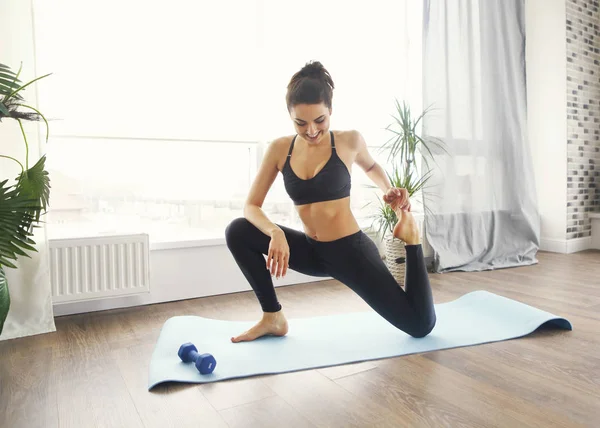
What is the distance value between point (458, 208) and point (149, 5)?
2.58 m

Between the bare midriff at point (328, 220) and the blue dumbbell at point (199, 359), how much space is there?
61cm

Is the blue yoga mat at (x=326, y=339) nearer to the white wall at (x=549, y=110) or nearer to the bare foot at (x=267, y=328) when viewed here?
the bare foot at (x=267, y=328)

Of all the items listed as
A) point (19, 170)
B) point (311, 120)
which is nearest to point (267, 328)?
point (311, 120)

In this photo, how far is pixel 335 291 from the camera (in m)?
2.95

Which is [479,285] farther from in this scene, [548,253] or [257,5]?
[257,5]

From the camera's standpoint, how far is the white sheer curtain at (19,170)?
2.10 meters

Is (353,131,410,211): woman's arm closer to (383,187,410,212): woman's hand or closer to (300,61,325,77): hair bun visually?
(383,187,410,212): woman's hand

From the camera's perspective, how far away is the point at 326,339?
1.98 metres

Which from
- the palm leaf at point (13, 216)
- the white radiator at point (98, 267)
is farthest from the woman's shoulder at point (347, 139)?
the white radiator at point (98, 267)

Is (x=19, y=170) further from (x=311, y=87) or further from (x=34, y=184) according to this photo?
(x=311, y=87)

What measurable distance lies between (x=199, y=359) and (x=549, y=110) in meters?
4.06

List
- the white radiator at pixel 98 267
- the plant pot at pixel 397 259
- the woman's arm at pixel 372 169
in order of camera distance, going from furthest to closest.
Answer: the plant pot at pixel 397 259 < the white radiator at pixel 98 267 < the woman's arm at pixel 372 169

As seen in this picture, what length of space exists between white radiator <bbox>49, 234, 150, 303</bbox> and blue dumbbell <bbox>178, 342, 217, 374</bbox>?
0.94 meters

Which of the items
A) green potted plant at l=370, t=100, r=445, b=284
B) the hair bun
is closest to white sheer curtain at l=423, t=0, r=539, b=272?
green potted plant at l=370, t=100, r=445, b=284
